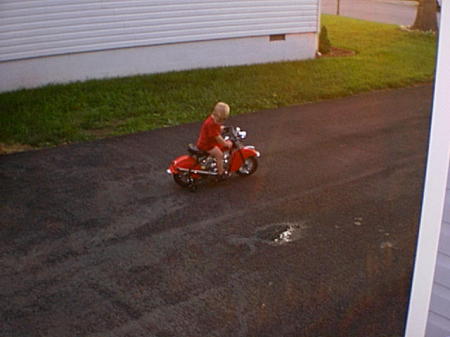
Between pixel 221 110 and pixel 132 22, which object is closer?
pixel 221 110

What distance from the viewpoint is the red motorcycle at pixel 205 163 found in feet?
31.6

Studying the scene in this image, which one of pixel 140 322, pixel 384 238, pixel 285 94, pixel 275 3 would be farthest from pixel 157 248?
pixel 275 3

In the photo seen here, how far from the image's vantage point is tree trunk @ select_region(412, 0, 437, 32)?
24.6m

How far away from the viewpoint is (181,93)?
50.2ft

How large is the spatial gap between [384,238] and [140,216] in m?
3.29

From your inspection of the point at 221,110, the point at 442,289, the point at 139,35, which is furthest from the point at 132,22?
the point at 442,289

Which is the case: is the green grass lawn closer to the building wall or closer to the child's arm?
the building wall

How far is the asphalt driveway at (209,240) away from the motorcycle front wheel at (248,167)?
191 millimetres

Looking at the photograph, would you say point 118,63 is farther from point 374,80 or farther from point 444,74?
point 444,74

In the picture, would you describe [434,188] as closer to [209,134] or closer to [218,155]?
[209,134]

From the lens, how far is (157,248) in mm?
7914

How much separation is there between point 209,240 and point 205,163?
1932 mm

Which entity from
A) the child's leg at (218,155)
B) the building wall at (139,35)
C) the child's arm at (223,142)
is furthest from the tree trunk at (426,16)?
the child's leg at (218,155)

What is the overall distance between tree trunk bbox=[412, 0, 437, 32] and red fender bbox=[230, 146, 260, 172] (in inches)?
668
